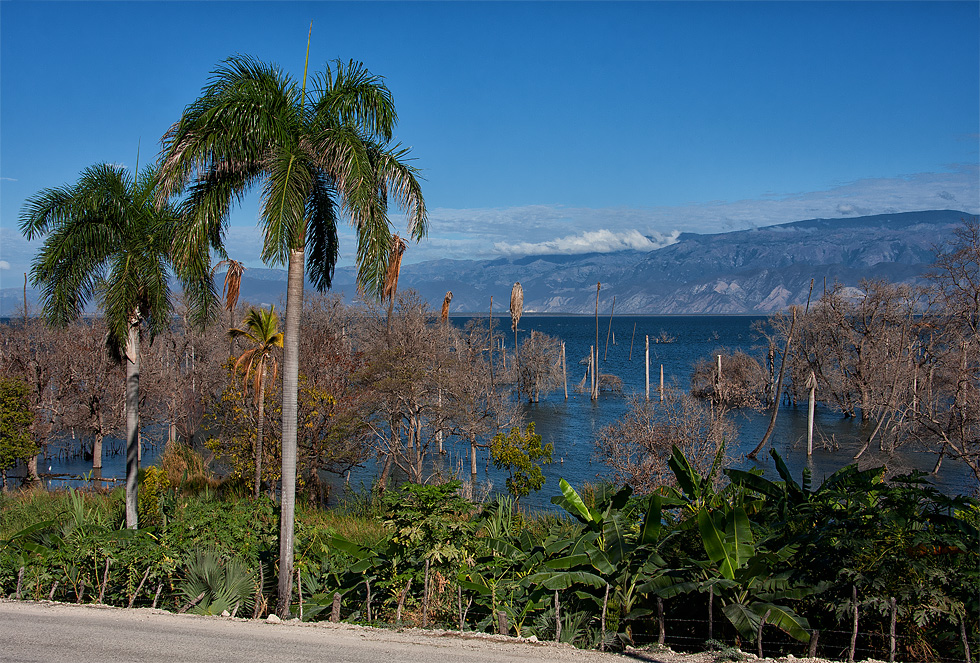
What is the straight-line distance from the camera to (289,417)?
1002cm

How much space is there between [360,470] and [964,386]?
89.3 feet

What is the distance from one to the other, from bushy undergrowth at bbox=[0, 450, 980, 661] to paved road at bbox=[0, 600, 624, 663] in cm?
53

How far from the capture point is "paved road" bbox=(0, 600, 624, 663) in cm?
759

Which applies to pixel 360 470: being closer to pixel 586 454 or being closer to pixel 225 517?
pixel 586 454

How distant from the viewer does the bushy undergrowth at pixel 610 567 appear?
7664mm

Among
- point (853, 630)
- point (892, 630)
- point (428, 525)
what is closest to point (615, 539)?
point (428, 525)

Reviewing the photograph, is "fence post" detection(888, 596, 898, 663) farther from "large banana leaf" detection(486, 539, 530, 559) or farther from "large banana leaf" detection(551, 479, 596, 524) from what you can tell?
"large banana leaf" detection(486, 539, 530, 559)

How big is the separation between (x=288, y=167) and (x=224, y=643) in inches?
239

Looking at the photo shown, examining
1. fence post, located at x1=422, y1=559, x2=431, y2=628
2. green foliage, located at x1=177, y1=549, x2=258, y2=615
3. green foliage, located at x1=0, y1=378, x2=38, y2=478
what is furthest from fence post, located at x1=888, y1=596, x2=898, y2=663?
green foliage, located at x1=0, y1=378, x2=38, y2=478

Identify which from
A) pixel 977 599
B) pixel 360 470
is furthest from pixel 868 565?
pixel 360 470

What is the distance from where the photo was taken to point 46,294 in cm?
1299

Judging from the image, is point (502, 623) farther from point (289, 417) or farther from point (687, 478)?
point (289, 417)

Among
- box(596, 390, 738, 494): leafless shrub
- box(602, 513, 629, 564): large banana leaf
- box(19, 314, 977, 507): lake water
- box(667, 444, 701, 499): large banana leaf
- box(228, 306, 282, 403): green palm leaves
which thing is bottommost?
box(19, 314, 977, 507): lake water

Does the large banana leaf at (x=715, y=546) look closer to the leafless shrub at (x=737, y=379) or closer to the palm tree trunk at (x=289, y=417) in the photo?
the palm tree trunk at (x=289, y=417)
